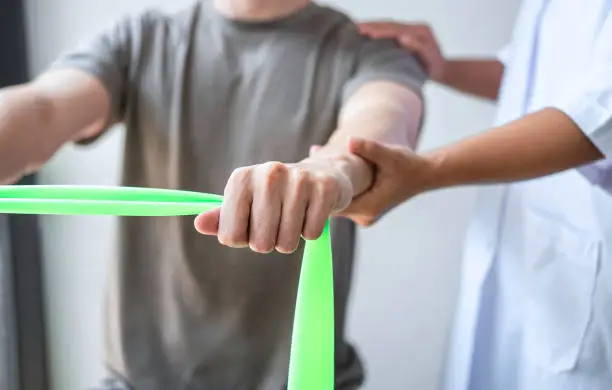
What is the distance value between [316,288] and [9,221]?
0.78 meters

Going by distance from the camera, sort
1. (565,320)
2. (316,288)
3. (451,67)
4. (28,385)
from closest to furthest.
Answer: (316,288), (565,320), (451,67), (28,385)

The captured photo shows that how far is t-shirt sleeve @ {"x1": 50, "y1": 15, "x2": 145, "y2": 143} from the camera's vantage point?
0.65 metres

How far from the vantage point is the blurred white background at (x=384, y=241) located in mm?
1013

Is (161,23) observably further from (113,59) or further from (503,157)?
(503,157)

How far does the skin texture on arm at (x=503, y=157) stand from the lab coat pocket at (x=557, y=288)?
12 centimetres

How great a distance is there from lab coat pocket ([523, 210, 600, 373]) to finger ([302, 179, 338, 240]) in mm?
343

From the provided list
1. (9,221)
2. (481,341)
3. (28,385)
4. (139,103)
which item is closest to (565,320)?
(481,341)

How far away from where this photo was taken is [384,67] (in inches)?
25.6

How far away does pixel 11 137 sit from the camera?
0.54 m

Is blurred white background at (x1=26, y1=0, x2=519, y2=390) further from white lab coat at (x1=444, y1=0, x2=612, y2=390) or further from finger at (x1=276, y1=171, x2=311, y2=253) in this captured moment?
finger at (x1=276, y1=171, x2=311, y2=253)

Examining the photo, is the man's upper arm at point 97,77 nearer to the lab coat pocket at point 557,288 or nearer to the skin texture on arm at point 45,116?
the skin texture on arm at point 45,116

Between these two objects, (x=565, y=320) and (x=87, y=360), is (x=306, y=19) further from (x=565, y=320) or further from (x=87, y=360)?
(x=87, y=360)

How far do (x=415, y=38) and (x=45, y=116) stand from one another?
0.39 meters

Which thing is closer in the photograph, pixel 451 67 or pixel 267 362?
pixel 267 362
